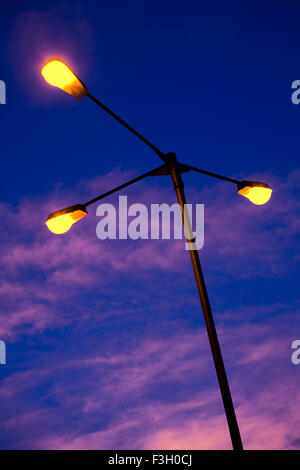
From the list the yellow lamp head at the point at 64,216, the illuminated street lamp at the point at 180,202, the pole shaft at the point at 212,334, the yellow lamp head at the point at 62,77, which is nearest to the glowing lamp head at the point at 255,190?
the illuminated street lamp at the point at 180,202

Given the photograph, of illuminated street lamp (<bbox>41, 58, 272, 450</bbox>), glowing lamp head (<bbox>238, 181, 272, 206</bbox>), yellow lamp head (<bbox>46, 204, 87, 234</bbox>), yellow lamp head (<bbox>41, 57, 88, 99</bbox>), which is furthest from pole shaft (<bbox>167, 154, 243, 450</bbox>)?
yellow lamp head (<bbox>41, 57, 88, 99</bbox>)

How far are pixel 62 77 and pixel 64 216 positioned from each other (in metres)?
2.05

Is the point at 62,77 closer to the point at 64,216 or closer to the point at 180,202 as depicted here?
the point at 64,216

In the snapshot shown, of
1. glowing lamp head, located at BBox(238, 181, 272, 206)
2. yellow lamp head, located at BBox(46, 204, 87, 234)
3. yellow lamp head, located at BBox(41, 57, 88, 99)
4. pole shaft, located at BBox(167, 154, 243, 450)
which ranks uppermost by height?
yellow lamp head, located at BBox(41, 57, 88, 99)

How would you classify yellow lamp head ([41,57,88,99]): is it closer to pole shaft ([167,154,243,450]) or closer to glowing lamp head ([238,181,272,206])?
pole shaft ([167,154,243,450])

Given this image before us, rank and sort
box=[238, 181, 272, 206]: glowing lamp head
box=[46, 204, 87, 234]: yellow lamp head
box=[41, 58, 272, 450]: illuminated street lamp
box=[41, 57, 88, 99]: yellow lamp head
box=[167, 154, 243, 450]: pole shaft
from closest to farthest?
box=[167, 154, 243, 450]: pole shaft, box=[41, 58, 272, 450]: illuminated street lamp, box=[41, 57, 88, 99]: yellow lamp head, box=[46, 204, 87, 234]: yellow lamp head, box=[238, 181, 272, 206]: glowing lamp head

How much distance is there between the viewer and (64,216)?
5.27 m

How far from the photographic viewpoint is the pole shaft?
145 inches

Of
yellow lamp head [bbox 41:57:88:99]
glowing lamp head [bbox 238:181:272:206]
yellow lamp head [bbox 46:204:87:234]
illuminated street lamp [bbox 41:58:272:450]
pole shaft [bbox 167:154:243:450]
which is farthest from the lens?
glowing lamp head [bbox 238:181:272:206]

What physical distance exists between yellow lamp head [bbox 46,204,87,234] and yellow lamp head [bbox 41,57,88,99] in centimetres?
173

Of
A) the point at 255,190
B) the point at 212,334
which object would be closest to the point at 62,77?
the point at 255,190

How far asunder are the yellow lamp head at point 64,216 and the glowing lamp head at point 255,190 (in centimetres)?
271

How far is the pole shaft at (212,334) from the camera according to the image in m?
3.69

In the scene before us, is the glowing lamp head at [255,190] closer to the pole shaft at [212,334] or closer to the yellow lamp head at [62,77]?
the pole shaft at [212,334]
